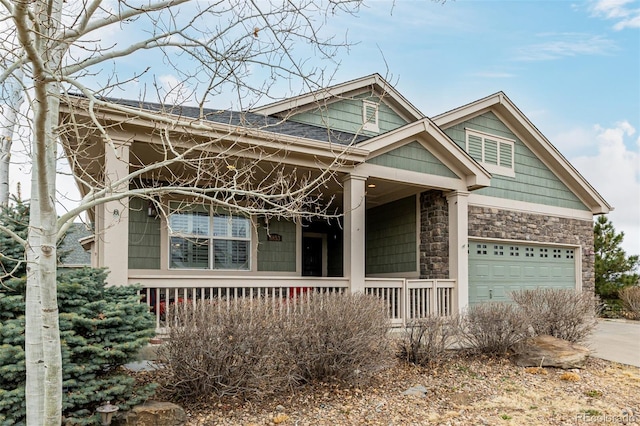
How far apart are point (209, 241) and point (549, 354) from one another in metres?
6.63

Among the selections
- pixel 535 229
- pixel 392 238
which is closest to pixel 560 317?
pixel 392 238

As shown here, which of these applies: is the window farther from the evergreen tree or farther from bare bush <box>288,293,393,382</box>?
the evergreen tree

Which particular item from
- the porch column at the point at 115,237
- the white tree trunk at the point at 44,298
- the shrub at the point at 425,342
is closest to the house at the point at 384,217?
the porch column at the point at 115,237

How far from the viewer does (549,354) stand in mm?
7023

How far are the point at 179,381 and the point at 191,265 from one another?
4.97 metres

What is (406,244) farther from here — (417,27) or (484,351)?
(417,27)

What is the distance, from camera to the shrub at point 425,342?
6526 millimetres

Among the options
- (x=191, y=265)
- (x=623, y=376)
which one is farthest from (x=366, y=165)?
(x=623, y=376)

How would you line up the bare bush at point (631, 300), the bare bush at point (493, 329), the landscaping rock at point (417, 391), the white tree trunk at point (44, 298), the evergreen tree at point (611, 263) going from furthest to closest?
the evergreen tree at point (611, 263) → the bare bush at point (631, 300) → the bare bush at point (493, 329) → the landscaping rock at point (417, 391) → the white tree trunk at point (44, 298)

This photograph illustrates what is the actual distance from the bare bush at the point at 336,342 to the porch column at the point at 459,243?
4601mm

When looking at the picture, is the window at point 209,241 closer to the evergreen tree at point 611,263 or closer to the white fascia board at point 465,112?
the white fascia board at point 465,112

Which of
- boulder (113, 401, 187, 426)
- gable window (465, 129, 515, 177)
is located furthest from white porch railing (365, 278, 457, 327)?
boulder (113, 401, 187, 426)

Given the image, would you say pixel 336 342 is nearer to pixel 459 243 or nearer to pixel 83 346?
pixel 83 346

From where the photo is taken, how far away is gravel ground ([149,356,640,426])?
15.7 ft
